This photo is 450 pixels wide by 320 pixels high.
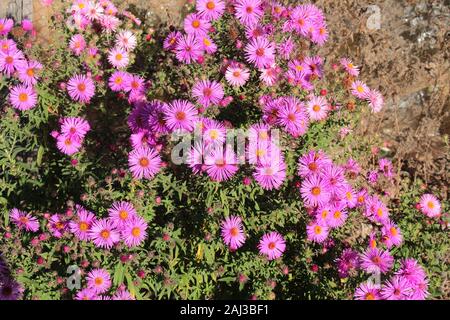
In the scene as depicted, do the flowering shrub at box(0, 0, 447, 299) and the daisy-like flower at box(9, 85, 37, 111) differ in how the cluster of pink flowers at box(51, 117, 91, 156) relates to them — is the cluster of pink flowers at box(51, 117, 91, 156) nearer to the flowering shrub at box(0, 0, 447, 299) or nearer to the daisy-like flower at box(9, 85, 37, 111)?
the flowering shrub at box(0, 0, 447, 299)

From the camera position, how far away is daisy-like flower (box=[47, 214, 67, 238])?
3004 millimetres

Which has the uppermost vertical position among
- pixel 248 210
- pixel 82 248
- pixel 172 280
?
pixel 248 210

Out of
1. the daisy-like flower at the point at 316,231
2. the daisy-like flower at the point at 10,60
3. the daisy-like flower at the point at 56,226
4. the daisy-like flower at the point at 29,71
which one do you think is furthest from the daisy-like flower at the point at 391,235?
the daisy-like flower at the point at 10,60

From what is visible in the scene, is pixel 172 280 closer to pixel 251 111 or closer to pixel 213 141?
pixel 213 141

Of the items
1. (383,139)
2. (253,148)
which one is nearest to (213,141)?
(253,148)

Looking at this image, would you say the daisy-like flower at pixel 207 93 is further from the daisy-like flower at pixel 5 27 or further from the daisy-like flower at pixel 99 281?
the daisy-like flower at pixel 5 27

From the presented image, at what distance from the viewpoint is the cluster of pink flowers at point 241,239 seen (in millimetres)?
3076

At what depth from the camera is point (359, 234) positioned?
4105 mm

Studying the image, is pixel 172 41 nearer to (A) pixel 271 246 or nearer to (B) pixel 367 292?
(A) pixel 271 246

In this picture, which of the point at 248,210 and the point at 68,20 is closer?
the point at 248,210

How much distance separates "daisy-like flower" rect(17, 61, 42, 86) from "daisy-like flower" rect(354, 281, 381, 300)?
2660 millimetres

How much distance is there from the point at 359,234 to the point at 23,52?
3.12 metres

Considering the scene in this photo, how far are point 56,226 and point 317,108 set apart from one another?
1.93 m

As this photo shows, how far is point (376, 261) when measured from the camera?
2936 millimetres
